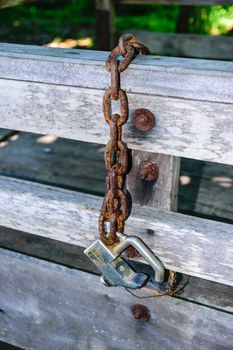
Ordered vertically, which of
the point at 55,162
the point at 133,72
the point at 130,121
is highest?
the point at 133,72

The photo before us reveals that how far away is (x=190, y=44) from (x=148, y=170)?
12.5 feet

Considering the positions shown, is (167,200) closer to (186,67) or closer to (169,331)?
(186,67)

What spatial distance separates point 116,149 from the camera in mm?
1370

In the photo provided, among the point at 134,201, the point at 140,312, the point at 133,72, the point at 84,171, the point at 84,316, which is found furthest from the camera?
the point at 84,171

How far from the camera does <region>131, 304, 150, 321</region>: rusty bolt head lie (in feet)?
5.91

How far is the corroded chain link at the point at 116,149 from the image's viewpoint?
4.25 feet

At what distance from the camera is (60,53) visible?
1.45 meters

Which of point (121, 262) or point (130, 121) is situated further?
point (121, 262)

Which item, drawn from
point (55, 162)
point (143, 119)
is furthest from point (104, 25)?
point (143, 119)

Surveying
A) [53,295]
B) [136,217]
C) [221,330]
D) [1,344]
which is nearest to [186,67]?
[136,217]

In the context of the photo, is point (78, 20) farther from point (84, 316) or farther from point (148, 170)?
point (148, 170)

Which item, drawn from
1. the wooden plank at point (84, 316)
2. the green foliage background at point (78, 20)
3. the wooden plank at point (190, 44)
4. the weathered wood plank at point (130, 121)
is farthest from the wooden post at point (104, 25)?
the weathered wood plank at point (130, 121)

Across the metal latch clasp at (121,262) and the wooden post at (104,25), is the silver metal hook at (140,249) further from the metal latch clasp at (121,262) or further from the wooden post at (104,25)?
the wooden post at (104,25)

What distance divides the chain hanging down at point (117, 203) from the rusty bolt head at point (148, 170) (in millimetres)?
77
